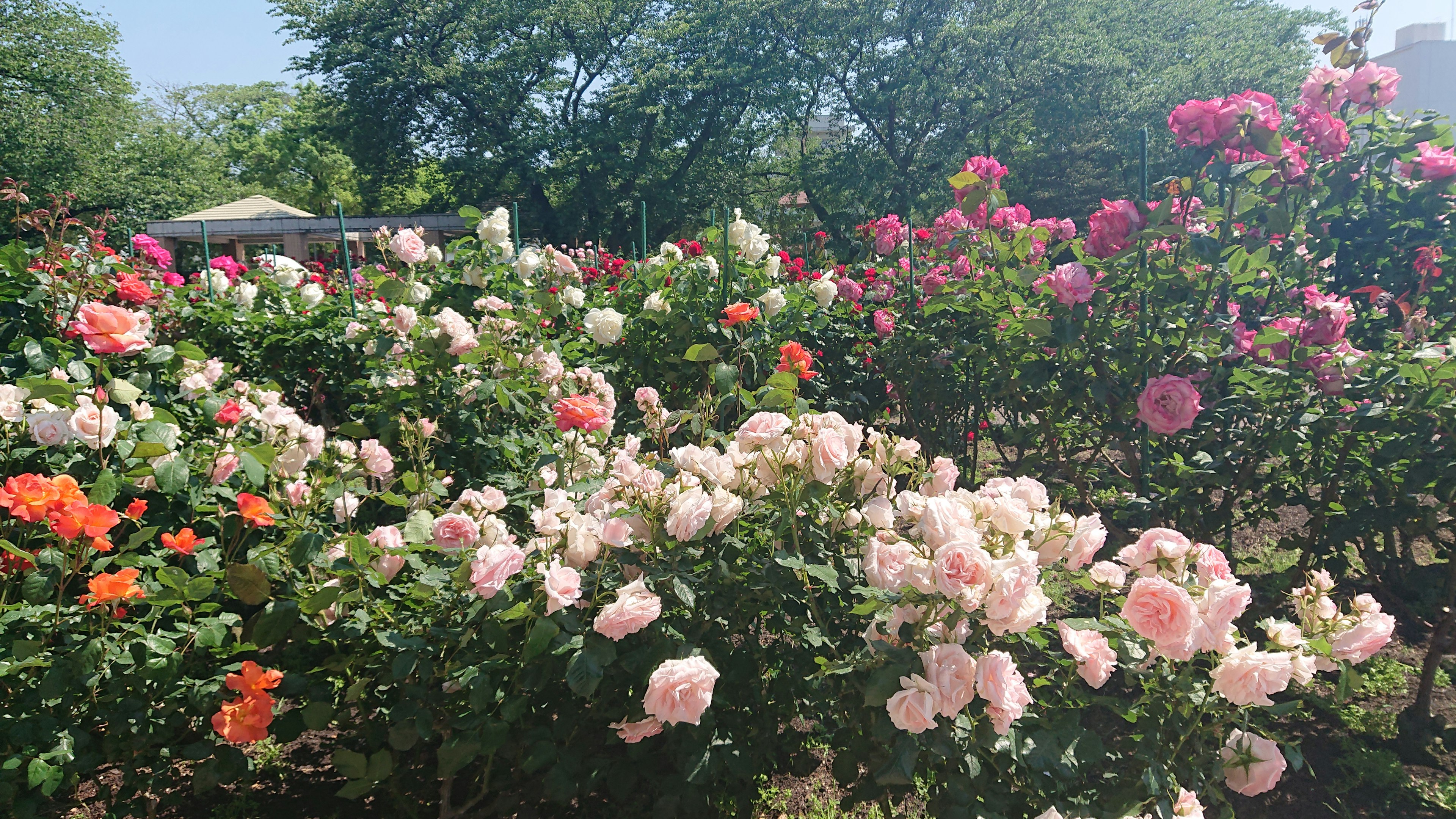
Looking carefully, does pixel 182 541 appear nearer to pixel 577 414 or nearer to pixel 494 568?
pixel 494 568

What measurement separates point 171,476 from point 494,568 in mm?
792

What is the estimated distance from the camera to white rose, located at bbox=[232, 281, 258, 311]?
3863 millimetres

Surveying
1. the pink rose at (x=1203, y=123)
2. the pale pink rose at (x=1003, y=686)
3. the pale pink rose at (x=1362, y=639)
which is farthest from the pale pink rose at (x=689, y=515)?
the pink rose at (x=1203, y=123)

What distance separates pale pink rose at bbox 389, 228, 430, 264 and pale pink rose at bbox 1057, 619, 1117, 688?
2549mm

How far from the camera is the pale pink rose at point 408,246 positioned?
2.93 metres

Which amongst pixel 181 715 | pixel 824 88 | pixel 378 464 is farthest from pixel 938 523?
pixel 824 88

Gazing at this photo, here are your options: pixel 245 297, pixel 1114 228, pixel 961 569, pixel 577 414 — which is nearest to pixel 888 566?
pixel 961 569

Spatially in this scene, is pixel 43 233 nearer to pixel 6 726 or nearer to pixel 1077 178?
pixel 6 726

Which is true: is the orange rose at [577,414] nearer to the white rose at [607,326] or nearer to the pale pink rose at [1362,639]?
the white rose at [607,326]

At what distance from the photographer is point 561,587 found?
Answer: 1.27 metres

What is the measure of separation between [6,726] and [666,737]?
3.93ft

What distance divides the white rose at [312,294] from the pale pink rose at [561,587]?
9.94ft

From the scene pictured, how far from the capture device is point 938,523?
1.22m

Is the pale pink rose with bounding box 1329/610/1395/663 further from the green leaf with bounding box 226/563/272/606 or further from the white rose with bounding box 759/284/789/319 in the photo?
the white rose with bounding box 759/284/789/319
